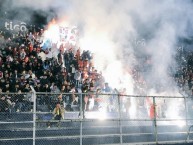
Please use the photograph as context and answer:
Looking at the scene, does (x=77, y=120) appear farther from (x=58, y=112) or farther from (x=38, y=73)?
(x=38, y=73)

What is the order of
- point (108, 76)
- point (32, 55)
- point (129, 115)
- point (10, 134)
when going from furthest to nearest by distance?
point (108, 76), point (32, 55), point (129, 115), point (10, 134)

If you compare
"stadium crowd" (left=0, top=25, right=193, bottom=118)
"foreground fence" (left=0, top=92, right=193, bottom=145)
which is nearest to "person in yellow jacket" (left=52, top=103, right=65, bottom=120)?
"foreground fence" (left=0, top=92, right=193, bottom=145)

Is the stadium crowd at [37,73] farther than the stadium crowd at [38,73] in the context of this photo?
Yes

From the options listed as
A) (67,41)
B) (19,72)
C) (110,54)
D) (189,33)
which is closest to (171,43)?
(189,33)

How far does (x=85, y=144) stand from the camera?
10.9m

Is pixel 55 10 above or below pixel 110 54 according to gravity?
above

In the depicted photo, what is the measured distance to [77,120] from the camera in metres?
9.62

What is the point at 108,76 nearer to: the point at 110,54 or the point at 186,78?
the point at 110,54

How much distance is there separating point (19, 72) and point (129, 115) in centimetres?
441

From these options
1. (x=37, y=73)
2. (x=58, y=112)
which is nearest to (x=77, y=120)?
(x=58, y=112)

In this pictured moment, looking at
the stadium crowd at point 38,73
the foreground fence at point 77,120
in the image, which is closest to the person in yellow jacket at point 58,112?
the foreground fence at point 77,120

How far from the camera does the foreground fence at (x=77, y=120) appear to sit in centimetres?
991

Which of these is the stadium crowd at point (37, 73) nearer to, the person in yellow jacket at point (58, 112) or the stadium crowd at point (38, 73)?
the stadium crowd at point (38, 73)

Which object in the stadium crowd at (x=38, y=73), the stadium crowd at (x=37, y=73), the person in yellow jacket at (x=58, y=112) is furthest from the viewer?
the stadium crowd at (x=37, y=73)
